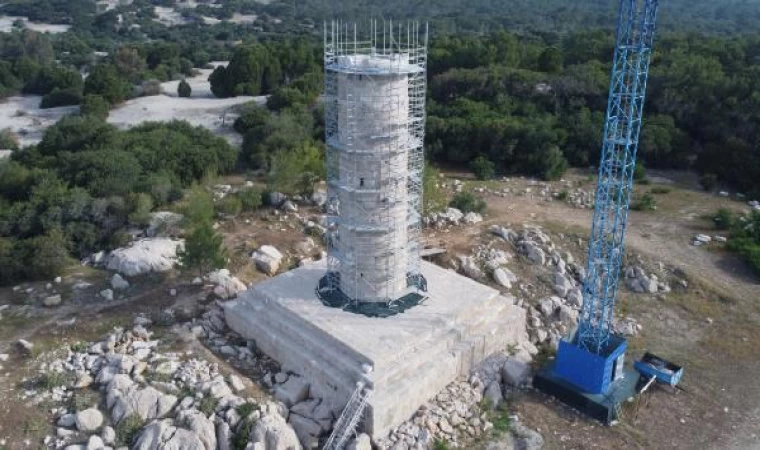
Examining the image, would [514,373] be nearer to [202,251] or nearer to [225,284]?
[225,284]

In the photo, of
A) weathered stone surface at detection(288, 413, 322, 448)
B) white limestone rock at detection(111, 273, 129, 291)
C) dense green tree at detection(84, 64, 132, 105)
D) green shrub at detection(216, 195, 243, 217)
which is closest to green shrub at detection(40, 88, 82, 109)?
dense green tree at detection(84, 64, 132, 105)

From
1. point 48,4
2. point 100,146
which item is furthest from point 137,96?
point 48,4

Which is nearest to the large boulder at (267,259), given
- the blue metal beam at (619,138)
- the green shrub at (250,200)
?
the green shrub at (250,200)

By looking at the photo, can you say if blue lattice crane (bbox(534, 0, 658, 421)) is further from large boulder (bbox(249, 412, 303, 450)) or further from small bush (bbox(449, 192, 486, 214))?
small bush (bbox(449, 192, 486, 214))

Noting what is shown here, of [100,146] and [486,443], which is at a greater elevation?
[100,146]

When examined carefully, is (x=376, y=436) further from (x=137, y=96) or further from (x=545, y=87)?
(x=137, y=96)

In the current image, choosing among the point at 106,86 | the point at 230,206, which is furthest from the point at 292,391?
the point at 106,86

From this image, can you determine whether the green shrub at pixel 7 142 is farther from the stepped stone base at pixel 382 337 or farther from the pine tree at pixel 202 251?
the stepped stone base at pixel 382 337

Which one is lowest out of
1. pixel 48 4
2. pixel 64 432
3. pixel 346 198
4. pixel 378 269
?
pixel 64 432
